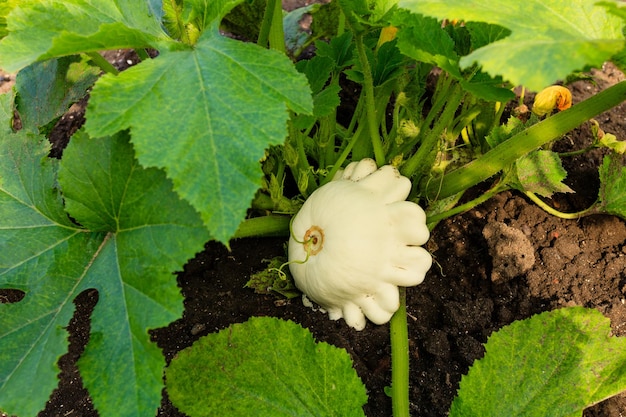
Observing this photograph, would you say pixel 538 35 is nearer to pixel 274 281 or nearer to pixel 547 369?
pixel 547 369

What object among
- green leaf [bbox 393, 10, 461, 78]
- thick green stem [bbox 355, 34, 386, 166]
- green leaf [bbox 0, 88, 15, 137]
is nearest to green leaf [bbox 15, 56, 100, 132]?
green leaf [bbox 0, 88, 15, 137]

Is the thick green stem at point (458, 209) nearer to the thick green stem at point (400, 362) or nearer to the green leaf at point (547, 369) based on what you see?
the thick green stem at point (400, 362)

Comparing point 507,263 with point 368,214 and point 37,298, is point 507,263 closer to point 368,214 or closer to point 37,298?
point 368,214

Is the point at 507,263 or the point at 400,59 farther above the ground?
the point at 400,59

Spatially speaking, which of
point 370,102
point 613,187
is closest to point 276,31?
point 370,102

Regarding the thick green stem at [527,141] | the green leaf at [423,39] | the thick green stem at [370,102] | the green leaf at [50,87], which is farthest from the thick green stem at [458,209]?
the green leaf at [50,87]

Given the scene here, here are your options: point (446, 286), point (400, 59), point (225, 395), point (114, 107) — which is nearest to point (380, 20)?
point (400, 59)
